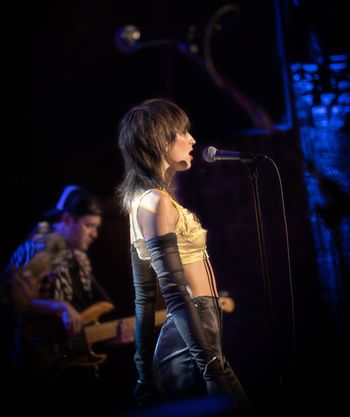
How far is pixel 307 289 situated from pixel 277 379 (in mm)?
2196

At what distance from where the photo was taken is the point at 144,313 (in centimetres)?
214

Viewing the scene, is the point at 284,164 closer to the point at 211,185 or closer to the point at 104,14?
the point at 211,185

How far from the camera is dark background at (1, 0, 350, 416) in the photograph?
157 inches

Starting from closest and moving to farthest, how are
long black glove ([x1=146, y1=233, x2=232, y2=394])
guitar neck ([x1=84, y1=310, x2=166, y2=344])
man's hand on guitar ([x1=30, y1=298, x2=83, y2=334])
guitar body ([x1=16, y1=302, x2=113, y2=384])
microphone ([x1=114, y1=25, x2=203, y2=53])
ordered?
long black glove ([x1=146, y1=233, x2=232, y2=394])
guitar body ([x1=16, y1=302, x2=113, y2=384])
man's hand on guitar ([x1=30, y1=298, x2=83, y2=334])
guitar neck ([x1=84, y1=310, x2=166, y2=344])
microphone ([x1=114, y1=25, x2=203, y2=53])

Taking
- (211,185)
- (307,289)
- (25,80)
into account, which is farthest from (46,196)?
(307,289)

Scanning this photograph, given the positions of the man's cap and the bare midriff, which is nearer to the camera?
the bare midriff

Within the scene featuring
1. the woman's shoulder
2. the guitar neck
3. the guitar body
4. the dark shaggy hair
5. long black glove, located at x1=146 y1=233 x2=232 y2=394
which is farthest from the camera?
the guitar neck

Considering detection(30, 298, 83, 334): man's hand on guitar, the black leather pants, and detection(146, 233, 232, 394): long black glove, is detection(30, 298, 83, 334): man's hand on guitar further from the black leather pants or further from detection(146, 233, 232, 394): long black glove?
detection(146, 233, 232, 394): long black glove

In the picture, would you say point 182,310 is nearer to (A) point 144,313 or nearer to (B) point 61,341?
(A) point 144,313

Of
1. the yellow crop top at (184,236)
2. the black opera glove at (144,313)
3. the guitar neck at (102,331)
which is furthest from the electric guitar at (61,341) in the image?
the yellow crop top at (184,236)

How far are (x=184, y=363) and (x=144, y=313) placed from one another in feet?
1.37

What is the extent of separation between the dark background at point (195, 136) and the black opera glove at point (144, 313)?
1.76m

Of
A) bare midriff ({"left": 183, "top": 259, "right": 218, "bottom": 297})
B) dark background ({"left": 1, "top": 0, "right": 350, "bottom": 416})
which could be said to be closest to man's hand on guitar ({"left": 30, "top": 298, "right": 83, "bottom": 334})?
dark background ({"left": 1, "top": 0, "right": 350, "bottom": 416})

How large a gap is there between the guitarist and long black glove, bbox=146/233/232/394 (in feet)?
6.58
